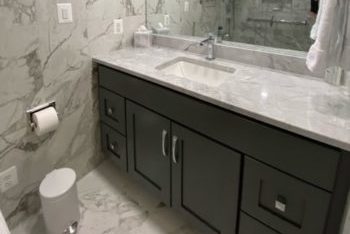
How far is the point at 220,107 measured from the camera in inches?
47.7

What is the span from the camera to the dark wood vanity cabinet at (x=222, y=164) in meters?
0.98

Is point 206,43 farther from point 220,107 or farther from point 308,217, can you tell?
point 308,217

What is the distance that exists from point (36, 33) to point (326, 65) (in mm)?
1402

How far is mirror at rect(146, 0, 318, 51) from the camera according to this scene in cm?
150

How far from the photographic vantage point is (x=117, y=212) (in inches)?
71.1

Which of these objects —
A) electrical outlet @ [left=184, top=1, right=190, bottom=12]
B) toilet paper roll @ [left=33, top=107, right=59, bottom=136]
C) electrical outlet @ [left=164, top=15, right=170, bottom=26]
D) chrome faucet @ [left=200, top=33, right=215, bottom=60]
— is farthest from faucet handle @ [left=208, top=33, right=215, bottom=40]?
toilet paper roll @ [left=33, top=107, right=59, bottom=136]

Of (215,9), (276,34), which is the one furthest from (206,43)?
(276,34)

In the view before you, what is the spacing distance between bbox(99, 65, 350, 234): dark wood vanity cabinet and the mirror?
0.62 meters

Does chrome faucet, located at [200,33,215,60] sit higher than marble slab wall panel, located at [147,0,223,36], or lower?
lower

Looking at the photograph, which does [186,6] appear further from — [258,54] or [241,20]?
[258,54]

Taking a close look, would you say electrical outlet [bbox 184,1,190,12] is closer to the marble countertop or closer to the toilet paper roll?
the marble countertop

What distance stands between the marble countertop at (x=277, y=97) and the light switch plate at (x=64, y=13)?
0.33 m

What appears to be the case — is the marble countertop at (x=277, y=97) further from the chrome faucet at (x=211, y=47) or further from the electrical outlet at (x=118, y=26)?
the electrical outlet at (x=118, y=26)

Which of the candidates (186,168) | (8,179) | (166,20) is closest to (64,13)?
(166,20)
